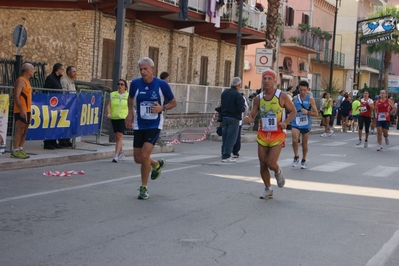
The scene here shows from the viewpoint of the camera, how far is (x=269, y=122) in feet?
38.8

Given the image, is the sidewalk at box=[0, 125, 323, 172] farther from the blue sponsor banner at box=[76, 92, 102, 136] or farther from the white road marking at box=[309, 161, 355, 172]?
the white road marking at box=[309, 161, 355, 172]

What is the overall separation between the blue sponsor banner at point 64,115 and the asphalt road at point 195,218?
116cm

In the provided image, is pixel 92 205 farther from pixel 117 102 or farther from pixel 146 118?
pixel 117 102

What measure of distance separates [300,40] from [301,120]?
122 ft

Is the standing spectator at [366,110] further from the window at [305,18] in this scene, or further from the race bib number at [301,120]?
the window at [305,18]

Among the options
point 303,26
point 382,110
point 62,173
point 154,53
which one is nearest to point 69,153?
point 62,173

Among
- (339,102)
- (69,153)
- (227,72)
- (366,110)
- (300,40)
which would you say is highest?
(300,40)

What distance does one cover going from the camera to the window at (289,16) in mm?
53906

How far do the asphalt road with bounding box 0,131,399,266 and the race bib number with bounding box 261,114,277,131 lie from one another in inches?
42.3

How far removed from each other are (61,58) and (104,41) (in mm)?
1690

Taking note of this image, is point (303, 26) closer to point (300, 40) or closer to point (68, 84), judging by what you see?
point (300, 40)

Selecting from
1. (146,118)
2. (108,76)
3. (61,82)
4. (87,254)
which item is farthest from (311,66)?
(87,254)

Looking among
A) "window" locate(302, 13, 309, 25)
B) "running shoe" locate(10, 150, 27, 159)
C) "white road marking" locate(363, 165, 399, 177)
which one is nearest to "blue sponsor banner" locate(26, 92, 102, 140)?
"running shoe" locate(10, 150, 27, 159)

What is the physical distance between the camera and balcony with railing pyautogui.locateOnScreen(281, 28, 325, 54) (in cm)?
5288
